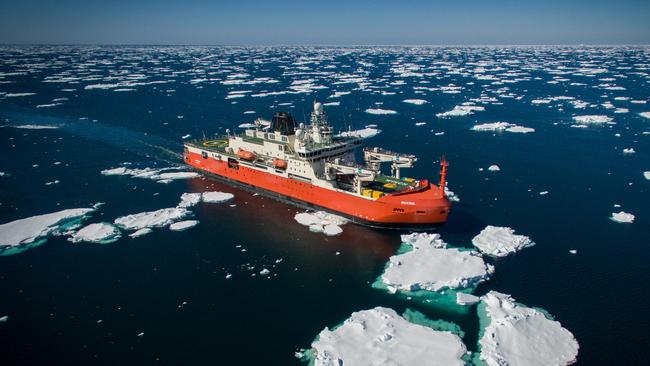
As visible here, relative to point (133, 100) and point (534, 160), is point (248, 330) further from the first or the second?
point (133, 100)

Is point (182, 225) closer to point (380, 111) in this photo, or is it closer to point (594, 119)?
point (380, 111)

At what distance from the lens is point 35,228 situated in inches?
914

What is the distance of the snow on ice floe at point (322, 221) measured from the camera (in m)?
23.7

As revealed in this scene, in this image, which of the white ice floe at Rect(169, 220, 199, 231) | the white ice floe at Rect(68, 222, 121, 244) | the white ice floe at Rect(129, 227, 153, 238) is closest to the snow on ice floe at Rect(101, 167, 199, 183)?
the white ice floe at Rect(68, 222, 121, 244)

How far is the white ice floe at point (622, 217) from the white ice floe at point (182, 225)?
25.5 metres

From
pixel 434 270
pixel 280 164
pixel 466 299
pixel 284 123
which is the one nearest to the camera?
pixel 466 299

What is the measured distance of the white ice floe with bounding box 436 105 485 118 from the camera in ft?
178

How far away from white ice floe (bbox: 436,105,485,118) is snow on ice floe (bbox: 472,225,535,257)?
34159 millimetres

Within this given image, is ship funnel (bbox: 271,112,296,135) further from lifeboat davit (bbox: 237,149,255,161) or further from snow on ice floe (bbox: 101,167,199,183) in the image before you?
snow on ice floe (bbox: 101,167,199,183)

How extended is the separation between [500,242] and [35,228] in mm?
26347

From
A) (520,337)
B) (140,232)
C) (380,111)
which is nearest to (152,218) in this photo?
(140,232)

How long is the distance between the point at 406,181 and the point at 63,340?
760 inches

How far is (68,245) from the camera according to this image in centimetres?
2203

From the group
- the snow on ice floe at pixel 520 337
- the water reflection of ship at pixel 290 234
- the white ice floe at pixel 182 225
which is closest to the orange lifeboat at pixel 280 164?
the water reflection of ship at pixel 290 234
